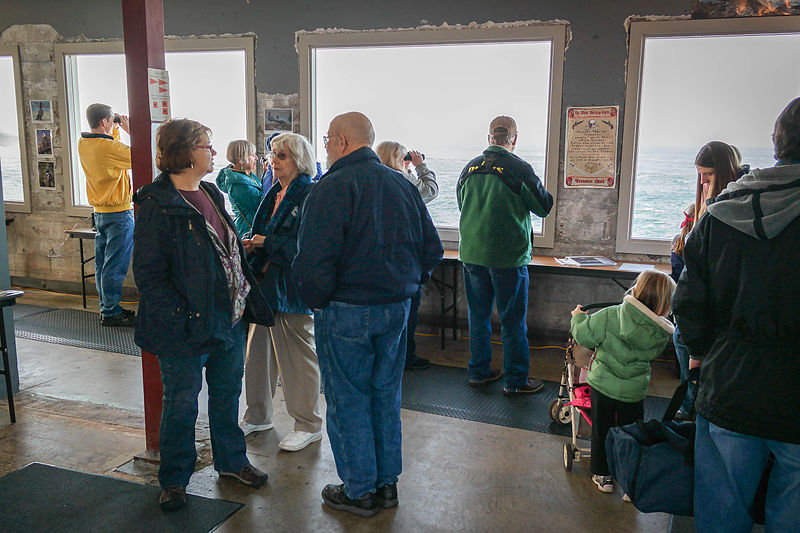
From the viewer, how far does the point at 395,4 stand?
222 inches

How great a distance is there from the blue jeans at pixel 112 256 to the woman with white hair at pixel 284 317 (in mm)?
2987

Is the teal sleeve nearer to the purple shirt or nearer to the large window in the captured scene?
the purple shirt

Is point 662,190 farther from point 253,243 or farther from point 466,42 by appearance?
point 253,243

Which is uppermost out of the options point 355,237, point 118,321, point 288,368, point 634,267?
point 355,237

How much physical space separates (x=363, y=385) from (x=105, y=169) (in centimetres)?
429

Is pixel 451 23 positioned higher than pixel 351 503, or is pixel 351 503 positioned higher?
pixel 451 23

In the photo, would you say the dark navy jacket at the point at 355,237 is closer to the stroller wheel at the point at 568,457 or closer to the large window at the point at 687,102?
the stroller wheel at the point at 568,457

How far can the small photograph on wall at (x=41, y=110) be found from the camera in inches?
276

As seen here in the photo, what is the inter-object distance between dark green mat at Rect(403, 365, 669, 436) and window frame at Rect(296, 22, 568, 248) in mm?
1610

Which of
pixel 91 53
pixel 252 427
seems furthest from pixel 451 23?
pixel 91 53

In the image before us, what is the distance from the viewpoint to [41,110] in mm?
7051

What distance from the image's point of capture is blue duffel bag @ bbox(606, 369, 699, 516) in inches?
86.1

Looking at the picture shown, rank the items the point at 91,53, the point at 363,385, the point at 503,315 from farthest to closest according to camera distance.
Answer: the point at 91,53, the point at 503,315, the point at 363,385

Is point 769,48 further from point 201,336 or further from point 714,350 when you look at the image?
point 201,336
